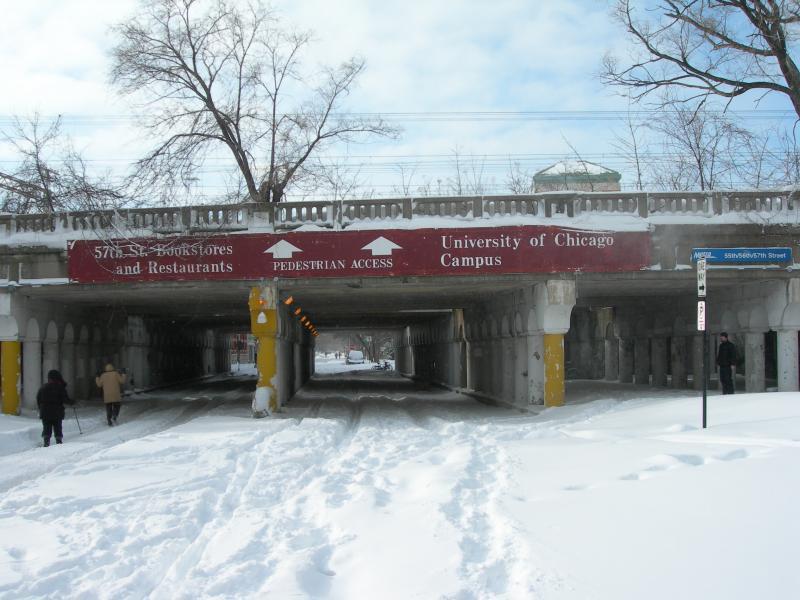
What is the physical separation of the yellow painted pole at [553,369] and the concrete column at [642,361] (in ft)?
35.1

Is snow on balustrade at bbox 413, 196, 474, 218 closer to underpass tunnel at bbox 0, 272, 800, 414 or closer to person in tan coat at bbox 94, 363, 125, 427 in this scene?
underpass tunnel at bbox 0, 272, 800, 414

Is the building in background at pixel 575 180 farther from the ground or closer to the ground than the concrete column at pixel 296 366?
farther from the ground

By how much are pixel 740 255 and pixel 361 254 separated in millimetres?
9137

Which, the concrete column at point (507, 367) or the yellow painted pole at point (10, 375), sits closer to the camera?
the yellow painted pole at point (10, 375)

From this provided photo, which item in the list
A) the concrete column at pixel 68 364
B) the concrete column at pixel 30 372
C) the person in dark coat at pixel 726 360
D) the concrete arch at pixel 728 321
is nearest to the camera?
the person in dark coat at pixel 726 360

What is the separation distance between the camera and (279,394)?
67.1 feet

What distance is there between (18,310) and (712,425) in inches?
670

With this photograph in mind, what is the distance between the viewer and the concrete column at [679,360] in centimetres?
2619

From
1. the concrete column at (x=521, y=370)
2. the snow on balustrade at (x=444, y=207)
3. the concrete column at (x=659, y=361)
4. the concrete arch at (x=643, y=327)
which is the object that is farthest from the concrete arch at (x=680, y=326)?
the snow on balustrade at (x=444, y=207)

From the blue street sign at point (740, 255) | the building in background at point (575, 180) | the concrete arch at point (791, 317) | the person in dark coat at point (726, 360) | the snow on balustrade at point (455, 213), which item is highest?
the building in background at point (575, 180)

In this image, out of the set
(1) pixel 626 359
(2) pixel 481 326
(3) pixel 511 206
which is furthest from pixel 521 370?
(1) pixel 626 359

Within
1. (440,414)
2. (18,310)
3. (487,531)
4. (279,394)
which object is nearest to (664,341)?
(440,414)

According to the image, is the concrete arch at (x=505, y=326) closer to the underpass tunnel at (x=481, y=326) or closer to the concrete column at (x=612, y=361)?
the underpass tunnel at (x=481, y=326)

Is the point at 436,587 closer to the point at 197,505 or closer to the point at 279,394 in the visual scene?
the point at 197,505
